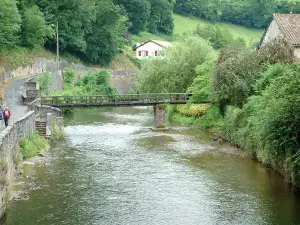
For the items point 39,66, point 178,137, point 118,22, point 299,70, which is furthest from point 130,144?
point 118,22

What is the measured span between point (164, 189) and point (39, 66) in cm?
5029

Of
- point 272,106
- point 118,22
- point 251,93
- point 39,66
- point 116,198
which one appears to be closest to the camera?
point 116,198

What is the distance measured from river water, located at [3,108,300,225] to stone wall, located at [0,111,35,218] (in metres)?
1.17

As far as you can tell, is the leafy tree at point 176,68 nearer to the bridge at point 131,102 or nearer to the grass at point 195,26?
the bridge at point 131,102

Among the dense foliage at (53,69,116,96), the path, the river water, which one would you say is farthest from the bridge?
the dense foliage at (53,69,116,96)

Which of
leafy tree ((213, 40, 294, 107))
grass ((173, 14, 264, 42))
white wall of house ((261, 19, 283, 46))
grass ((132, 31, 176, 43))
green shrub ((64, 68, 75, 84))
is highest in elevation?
grass ((173, 14, 264, 42))

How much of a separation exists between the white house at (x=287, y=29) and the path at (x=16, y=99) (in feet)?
81.0

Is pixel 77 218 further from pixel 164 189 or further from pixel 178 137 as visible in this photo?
pixel 178 137

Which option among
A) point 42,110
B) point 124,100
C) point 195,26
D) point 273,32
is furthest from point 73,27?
point 195,26

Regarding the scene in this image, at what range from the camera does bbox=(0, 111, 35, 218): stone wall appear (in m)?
24.8

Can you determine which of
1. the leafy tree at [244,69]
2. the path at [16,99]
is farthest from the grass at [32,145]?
the leafy tree at [244,69]

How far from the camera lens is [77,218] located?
990 inches

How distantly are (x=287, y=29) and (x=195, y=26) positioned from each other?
91952 mm

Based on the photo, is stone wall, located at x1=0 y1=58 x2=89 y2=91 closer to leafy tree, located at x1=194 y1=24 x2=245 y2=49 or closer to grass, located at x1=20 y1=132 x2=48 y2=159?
grass, located at x1=20 y1=132 x2=48 y2=159
